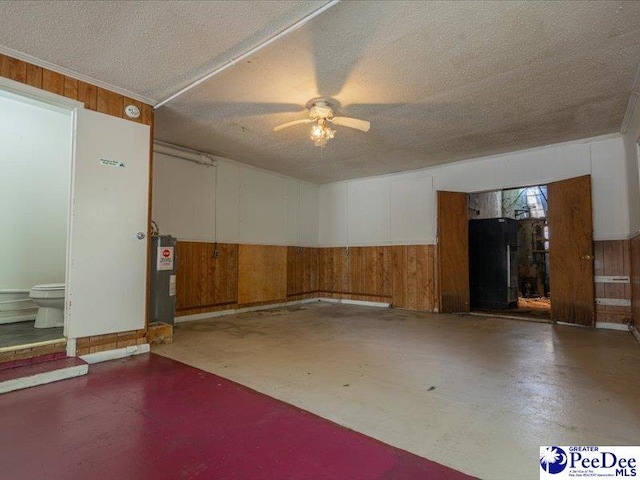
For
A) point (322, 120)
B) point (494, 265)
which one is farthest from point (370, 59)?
point (494, 265)

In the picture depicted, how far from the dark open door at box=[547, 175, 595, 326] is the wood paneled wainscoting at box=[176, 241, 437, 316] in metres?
1.88

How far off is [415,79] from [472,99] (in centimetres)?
83

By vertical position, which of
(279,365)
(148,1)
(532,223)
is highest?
(148,1)

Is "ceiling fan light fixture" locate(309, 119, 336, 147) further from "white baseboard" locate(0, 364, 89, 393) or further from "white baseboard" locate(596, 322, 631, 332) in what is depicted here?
"white baseboard" locate(596, 322, 631, 332)

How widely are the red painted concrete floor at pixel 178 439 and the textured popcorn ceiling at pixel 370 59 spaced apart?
2.66m

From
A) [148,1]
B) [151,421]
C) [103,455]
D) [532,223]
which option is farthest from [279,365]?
[532,223]

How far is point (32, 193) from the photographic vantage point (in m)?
4.24

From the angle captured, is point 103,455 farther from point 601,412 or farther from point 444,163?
point 444,163

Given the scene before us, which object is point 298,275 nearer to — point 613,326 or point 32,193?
point 32,193

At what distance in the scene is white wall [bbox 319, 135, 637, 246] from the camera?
4598 millimetres

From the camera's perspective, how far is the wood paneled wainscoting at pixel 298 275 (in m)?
5.29

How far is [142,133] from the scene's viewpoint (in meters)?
3.48

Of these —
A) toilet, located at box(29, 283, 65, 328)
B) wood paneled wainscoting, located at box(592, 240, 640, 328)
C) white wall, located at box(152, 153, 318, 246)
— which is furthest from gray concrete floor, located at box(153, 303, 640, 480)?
white wall, located at box(152, 153, 318, 246)

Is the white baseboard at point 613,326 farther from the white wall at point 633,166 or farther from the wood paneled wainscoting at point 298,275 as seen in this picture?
the wood paneled wainscoting at point 298,275
